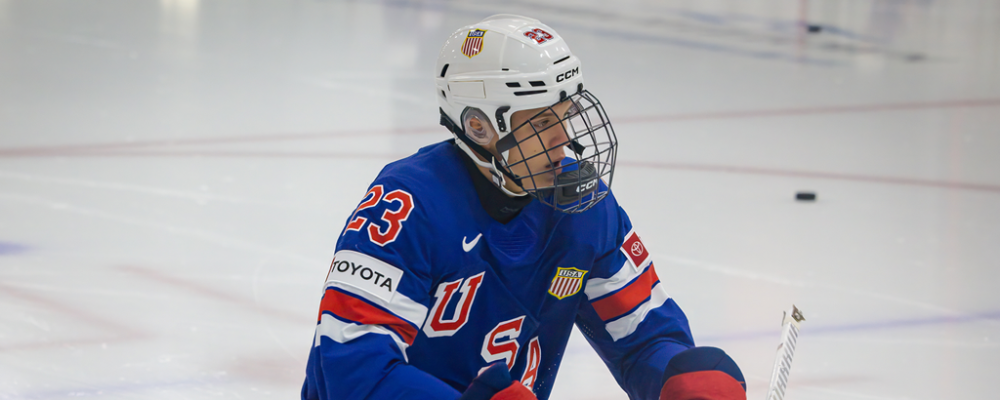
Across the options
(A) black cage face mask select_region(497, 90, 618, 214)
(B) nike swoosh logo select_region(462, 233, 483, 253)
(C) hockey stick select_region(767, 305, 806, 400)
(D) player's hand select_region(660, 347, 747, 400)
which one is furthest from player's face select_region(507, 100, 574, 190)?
(C) hockey stick select_region(767, 305, 806, 400)

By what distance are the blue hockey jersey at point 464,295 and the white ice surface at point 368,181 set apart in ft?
2.80

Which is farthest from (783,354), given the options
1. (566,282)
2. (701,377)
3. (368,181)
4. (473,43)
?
(368,181)

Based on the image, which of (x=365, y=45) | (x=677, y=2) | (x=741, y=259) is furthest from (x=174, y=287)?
(x=677, y=2)

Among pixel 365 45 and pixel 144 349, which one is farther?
pixel 365 45

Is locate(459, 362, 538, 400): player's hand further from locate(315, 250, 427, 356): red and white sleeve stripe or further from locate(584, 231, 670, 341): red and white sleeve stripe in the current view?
locate(584, 231, 670, 341): red and white sleeve stripe

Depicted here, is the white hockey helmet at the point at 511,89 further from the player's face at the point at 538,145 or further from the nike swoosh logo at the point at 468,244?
the nike swoosh logo at the point at 468,244

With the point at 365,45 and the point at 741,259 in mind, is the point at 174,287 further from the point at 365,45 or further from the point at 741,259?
the point at 365,45

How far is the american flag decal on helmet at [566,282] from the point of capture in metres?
1.90

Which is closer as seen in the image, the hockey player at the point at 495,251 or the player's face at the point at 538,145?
the hockey player at the point at 495,251

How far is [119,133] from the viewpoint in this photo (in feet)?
18.3

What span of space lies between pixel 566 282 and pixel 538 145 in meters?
0.29

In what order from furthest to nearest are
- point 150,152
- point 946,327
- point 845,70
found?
point 845,70
point 150,152
point 946,327

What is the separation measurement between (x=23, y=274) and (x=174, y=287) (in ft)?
1.82

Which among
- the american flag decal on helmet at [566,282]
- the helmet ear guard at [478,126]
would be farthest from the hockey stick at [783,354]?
the helmet ear guard at [478,126]
